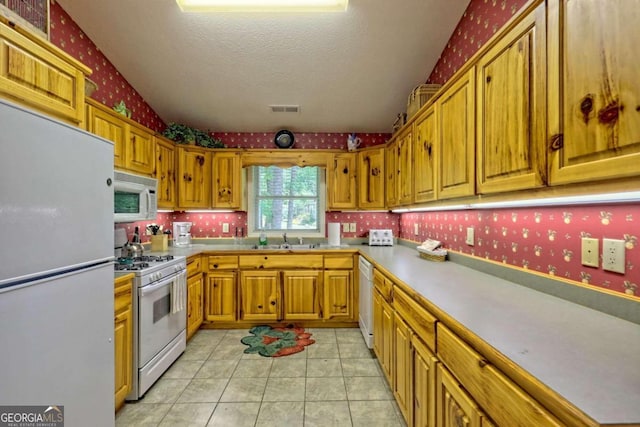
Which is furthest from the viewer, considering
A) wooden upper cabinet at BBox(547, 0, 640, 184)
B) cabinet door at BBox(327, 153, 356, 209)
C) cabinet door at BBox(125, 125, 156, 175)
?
cabinet door at BBox(327, 153, 356, 209)

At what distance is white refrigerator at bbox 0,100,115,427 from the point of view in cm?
97

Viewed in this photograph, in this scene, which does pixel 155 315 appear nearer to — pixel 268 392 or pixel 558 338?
pixel 268 392

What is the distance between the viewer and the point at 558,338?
875 mm

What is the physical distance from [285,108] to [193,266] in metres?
2.13

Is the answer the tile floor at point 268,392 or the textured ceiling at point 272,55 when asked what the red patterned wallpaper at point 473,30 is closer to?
the textured ceiling at point 272,55

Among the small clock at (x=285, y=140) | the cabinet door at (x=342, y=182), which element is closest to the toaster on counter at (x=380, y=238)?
the cabinet door at (x=342, y=182)

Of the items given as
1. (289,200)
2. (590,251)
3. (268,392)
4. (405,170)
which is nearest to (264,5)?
(405,170)

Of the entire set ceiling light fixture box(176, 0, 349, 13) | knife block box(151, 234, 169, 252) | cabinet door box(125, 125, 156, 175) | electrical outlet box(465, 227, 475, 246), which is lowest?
knife block box(151, 234, 169, 252)

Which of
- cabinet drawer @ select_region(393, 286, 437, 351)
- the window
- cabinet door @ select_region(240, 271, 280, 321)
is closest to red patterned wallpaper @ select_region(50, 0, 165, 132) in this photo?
the window

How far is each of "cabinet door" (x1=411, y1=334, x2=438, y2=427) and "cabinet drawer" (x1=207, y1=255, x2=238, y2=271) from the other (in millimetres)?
2304

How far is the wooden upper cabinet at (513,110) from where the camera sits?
104 centimetres

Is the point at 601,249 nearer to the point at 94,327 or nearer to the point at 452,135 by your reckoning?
the point at 452,135

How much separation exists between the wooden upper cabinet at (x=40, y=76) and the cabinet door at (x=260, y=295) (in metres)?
2.14

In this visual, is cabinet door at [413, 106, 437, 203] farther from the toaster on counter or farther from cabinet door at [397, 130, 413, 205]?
the toaster on counter
